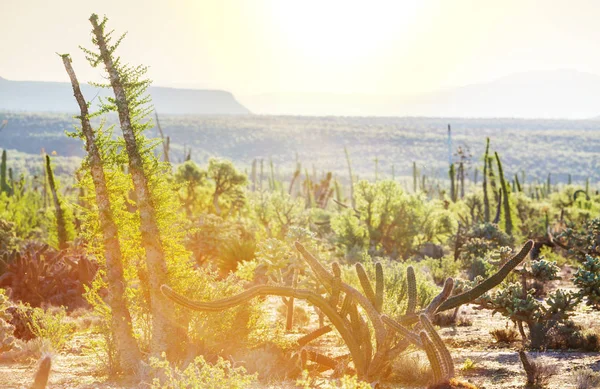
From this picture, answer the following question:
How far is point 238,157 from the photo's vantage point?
179250 millimetres

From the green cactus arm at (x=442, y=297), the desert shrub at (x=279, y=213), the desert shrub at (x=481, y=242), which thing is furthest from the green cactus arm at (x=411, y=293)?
the desert shrub at (x=279, y=213)

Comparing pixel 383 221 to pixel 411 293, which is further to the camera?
pixel 383 221

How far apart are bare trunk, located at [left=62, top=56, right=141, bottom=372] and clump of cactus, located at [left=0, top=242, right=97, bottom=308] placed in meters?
6.22

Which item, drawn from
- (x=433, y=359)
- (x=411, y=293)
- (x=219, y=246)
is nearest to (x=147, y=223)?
(x=411, y=293)

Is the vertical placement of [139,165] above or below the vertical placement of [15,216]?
above

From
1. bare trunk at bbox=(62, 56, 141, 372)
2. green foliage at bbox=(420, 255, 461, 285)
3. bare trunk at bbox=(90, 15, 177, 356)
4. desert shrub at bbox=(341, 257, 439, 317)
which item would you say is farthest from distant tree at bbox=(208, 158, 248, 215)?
bare trunk at bbox=(62, 56, 141, 372)

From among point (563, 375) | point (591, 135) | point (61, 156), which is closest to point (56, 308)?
point (563, 375)

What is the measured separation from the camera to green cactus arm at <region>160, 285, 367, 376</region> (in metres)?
9.89

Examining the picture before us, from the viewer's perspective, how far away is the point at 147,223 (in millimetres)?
10688

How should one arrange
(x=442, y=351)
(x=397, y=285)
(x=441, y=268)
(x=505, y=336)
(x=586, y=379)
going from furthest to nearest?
(x=441, y=268) → (x=397, y=285) → (x=505, y=336) → (x=586, y=379) → (x=442, y=351)

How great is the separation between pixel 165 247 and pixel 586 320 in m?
8.74

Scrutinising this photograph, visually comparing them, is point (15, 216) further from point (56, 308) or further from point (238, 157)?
point (238, 157)

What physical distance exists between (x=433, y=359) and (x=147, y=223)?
4866 millimetres

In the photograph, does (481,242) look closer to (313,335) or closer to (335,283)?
(313,335)
